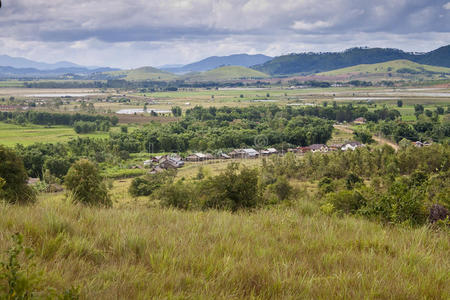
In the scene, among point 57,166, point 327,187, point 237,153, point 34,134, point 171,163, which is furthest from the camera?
point 34,134

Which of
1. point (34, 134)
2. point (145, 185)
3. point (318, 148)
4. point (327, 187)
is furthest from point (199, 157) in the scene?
point (34, 134)

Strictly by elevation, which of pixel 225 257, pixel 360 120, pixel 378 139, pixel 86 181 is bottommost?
pixel 378 139

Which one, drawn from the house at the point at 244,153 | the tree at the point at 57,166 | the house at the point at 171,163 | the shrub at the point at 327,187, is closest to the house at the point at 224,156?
the house at the point at 244,153

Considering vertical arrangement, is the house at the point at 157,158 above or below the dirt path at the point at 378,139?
below

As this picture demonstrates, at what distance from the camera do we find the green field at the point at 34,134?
68.8 m

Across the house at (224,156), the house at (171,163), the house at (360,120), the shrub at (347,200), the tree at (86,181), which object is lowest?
the house at (224,156)

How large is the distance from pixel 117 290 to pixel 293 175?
43.4 meters

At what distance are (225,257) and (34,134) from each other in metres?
84.6

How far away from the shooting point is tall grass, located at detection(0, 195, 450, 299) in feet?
9.52

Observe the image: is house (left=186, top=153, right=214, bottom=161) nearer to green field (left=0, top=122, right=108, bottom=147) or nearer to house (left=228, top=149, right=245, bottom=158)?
house (left=228, top=149, right=245, bottom=158)

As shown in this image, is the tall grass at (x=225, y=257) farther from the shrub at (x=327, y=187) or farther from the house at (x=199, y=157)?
the house at (x=199, y=157)

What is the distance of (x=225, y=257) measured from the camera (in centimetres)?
349

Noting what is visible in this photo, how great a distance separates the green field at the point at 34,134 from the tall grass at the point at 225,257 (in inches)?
2707

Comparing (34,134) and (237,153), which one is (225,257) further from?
(34,134)
